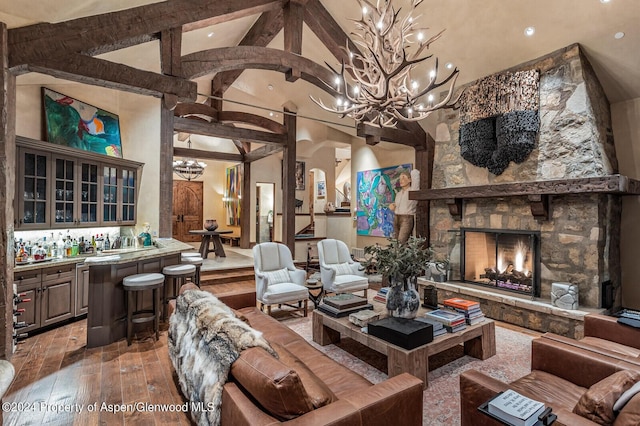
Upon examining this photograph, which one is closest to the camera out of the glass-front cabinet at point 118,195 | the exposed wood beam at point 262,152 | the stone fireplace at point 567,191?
the stone fireplace at point 567,191

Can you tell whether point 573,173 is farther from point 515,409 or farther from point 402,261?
point 515,409

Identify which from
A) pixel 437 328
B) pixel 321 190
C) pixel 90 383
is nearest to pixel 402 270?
pixel 437 328

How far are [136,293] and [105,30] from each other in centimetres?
282

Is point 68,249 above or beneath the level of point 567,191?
beneath

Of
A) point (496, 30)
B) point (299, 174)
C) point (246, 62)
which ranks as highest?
point (496, 30)

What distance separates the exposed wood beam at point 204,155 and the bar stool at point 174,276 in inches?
175

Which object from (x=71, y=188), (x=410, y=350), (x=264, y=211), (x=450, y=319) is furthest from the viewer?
(x=264, y=211)

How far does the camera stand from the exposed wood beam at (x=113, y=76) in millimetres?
2950

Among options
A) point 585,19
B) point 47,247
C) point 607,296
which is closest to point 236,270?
point 47,247

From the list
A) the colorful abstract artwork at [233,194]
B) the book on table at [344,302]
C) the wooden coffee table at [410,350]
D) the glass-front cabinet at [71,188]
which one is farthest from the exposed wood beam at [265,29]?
the colorful abstract artwork at [233,194]

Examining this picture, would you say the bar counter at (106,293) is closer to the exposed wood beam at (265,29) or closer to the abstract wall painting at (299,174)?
the exposed wood beam at (265,29)

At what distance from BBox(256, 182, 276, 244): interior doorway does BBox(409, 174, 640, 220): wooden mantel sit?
6.37 m

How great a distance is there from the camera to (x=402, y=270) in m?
2.96

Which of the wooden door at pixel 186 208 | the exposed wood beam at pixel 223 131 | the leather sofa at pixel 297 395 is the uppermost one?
the exposed wood beam at pixel 223 131
